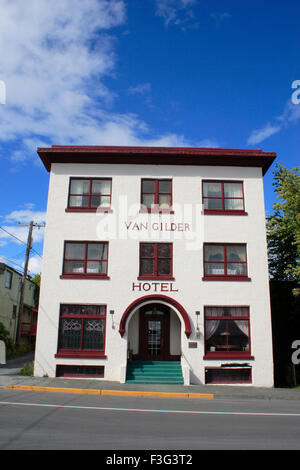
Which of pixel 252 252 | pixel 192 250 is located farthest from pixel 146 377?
pixel 252 252

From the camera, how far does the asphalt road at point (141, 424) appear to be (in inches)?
278

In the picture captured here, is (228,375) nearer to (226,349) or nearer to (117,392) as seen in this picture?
(226,349)

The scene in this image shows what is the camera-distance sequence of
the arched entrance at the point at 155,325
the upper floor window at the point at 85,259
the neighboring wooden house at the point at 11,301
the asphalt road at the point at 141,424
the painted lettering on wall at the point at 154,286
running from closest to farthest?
the asphalt road at the point at 141,424, the arched entrance at the point at 155,325, the painted lettering on wall at the point at 154,286, the upper floor window at the point at 85,259, the neighboring wooden house at the point at 11,301

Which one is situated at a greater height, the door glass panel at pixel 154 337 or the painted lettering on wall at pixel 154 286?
the painted lettering on wall at pixel 154 286

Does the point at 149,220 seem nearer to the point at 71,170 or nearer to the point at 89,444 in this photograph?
the point at 71,170

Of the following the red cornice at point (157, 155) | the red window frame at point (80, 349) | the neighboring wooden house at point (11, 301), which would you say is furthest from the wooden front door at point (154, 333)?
the neighboring wooden house at point (11, 301)

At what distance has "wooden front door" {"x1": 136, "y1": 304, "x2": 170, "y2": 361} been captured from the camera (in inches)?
693

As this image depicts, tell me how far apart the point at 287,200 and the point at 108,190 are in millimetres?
9022

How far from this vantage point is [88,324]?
1712 centimetres

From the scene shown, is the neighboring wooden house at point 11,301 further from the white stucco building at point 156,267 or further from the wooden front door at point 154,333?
the wooden front door at point 154,333

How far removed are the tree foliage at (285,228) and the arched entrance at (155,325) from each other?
5.98 metres

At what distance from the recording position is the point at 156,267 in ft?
57.8

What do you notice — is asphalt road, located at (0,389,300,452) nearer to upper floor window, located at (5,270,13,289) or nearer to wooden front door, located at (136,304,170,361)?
wooden front door, located at (136,304,170,361)

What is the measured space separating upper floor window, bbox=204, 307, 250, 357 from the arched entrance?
1217mm
